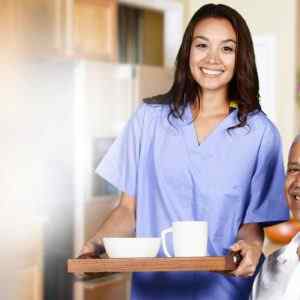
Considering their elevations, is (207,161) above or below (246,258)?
above

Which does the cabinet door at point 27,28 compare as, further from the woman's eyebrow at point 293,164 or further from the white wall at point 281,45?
the woman's eyebrow at point 293,164

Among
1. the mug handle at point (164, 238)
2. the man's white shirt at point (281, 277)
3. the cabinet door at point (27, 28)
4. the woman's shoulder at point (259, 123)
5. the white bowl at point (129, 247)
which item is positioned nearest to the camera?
the man's white shirt at point (281, 277)

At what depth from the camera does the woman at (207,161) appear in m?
1.62

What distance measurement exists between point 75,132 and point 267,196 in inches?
81.3

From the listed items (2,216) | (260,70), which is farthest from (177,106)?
(260,70)

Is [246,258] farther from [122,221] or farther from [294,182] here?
[122,221]

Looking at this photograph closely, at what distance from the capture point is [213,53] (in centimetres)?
161

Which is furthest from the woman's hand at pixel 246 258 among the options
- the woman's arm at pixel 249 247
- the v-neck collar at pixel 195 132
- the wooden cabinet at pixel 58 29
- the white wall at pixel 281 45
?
the white wall at pixel 281 45

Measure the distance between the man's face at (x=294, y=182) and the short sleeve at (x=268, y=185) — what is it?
0.45 ft

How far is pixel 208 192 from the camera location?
1.62 metres

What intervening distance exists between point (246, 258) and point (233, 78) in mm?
431

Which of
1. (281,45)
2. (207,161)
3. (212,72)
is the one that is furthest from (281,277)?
(281,45)

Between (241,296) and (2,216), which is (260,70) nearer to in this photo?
(2,216)

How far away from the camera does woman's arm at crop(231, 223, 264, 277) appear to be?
55.4 inches
